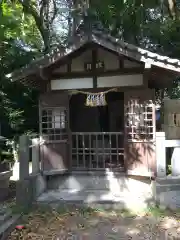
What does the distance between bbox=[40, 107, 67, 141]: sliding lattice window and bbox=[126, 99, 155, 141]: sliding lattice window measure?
1.89m

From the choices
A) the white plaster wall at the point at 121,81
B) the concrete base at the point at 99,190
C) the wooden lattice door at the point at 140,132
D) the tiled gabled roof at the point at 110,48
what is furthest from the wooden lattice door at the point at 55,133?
the wooden lattice door at the point at 140,132

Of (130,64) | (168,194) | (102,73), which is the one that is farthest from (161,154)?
(102,73)

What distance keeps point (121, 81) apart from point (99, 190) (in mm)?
3262

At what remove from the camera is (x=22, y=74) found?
8.30 m

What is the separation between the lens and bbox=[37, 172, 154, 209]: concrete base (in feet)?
A: 25.5

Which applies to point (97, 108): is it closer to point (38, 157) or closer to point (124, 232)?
point (38, 157)

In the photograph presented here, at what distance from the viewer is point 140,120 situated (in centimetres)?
830

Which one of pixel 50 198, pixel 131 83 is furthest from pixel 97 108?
pixel 50 198

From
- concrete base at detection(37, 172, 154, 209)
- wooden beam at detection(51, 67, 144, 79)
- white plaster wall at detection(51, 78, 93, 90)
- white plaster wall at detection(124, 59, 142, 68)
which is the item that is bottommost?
concrete base at detection(37, 172, 154, 209)

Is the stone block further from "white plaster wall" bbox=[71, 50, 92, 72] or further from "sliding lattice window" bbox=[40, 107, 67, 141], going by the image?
"white plaster wall" bbox=[71, 50, 92, 72]

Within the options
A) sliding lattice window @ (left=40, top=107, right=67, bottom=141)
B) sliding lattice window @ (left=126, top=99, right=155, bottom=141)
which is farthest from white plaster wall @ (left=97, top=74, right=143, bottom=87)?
sliding lattice window @ (left=40, top=107, right=67, bottom=141)

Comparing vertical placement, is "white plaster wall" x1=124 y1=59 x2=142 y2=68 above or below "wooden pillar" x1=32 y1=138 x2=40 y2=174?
above

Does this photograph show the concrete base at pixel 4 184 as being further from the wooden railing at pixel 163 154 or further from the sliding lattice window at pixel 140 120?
the wooden railing at pixel 163 154

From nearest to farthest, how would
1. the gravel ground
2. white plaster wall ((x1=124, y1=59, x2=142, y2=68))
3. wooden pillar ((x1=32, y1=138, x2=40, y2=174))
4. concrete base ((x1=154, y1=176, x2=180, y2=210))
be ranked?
the gravel ground, concrete base ((x1=154, y1=176, x2=180, y2=210)), white plaster wall ((x1=124, y1=59, x2=142, y2=68)), wooden pillar ((x1=32, y1=138, x2=40, y2=174))
